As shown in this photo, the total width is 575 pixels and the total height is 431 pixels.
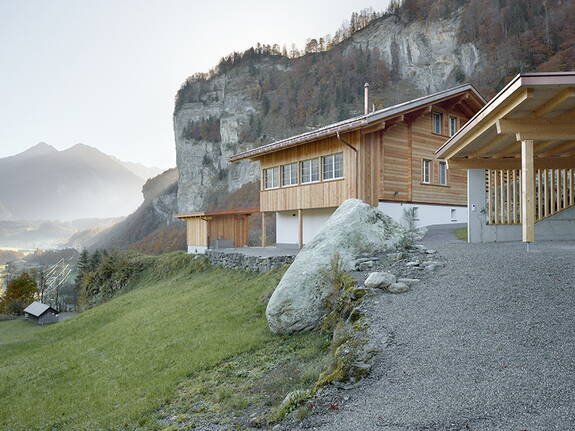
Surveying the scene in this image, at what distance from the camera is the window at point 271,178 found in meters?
21.4

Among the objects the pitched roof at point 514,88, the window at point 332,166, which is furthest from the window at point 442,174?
the pitched roof at point 514,88

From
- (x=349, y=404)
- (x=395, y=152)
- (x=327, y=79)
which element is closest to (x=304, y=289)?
(x=349, y=404)

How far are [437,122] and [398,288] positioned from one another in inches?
621

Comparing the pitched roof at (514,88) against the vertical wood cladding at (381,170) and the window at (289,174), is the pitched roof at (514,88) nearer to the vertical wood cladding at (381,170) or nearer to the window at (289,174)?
the vertical wood cladding at (381,170)

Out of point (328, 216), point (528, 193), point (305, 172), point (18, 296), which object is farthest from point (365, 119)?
point (18, 296)

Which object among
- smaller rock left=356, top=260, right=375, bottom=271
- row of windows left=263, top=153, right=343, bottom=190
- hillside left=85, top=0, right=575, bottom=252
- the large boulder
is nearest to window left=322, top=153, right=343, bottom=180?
row of windows left=263, top=153, right=343, bottom=190

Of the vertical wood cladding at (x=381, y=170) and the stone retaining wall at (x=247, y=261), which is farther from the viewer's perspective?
the vertical wood cladding at (x=381, y=170)

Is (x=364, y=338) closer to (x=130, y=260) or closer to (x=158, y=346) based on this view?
(x=158, y=346)

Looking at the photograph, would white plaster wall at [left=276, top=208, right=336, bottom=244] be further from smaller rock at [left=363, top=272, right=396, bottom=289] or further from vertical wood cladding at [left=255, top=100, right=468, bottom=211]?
smaller rock at [left=363, top=272, right=396, bottom=289]

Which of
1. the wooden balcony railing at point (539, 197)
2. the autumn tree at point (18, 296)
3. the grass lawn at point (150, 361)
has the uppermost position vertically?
the wooden balcony railing at point (539, 197)

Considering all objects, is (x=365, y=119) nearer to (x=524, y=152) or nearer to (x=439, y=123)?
(x=439, y=123)

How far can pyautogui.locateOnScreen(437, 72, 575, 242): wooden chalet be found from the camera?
24.4ft

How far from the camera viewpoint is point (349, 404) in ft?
14.0

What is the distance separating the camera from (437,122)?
20562mm
